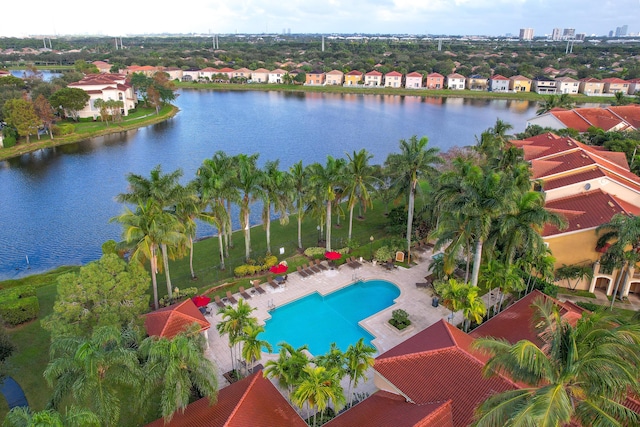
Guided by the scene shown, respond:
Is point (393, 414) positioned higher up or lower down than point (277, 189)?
lower down

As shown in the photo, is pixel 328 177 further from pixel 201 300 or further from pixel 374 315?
pixel 201 300

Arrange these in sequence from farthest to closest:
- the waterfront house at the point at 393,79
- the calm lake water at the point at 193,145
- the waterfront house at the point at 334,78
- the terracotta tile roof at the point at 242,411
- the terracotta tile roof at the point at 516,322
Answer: the waterfront house at the point at 334,78, the waterfront house at the point at 393,79, the calm lake water at the point at 193,145, the terracotta tile roof at the point at 516,322, the terracotta tile roof at the point at 242,411

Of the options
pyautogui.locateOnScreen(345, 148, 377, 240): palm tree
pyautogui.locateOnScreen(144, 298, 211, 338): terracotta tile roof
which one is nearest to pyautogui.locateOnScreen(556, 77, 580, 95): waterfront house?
pyautogui.locateOnScreen(345, 148, 377, 240): palm tree

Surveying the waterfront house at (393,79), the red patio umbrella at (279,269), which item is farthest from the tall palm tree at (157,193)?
the waterfront house at (393,79)

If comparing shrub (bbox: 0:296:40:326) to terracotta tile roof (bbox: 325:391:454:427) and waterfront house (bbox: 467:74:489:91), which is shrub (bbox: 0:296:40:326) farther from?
waterfront house (bbox: 467:74:489:91)

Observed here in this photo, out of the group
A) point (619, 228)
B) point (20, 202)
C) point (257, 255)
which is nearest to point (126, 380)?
point (257, 255)

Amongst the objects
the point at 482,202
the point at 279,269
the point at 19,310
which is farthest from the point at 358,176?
the point at 19,310

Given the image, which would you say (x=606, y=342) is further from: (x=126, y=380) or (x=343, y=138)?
(x=343, y=138)

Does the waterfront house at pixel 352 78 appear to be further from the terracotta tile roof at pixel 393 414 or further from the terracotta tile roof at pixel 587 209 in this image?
the terracotta tile roof at pixel 393 414
